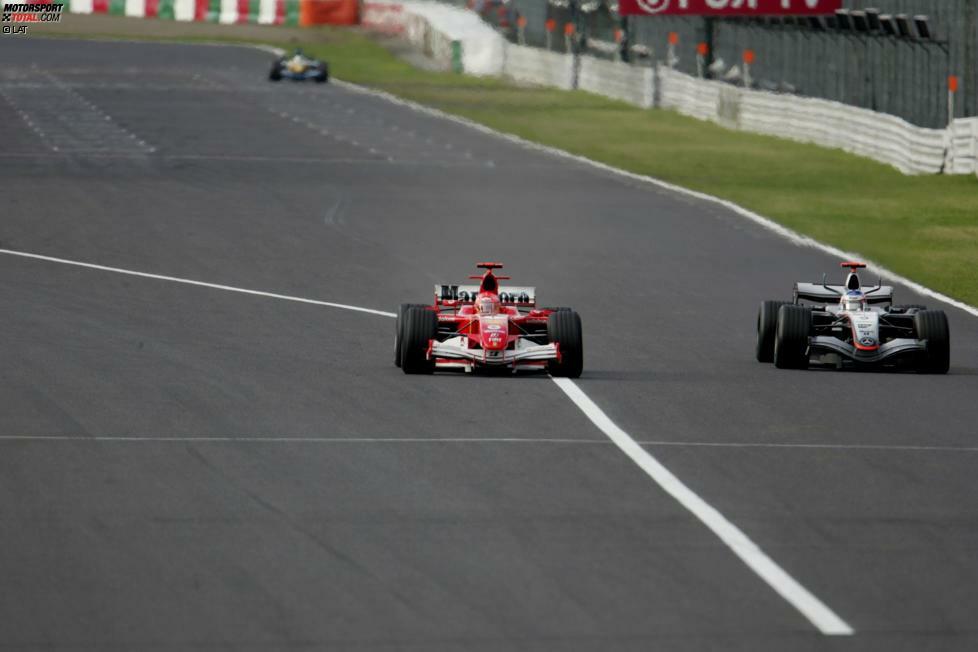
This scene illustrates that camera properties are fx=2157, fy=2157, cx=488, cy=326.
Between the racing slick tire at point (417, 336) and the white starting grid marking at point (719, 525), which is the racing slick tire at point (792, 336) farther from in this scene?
the racing slick tire at point (417, 336)

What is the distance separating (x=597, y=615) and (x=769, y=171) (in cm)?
3519

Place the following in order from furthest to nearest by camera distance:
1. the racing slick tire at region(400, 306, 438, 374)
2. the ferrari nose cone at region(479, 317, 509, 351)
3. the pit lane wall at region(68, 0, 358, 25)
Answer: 1. the pit lane wall at region(68, 0, 358, 25)
2. the racing slick tire at region(400, 306, 438, 374)
3. the ferrari nose cone at region(479, 317, 509, 351)

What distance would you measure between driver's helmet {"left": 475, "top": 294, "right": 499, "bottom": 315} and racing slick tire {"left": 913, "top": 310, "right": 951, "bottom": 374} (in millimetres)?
3601

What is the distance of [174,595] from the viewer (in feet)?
32.0

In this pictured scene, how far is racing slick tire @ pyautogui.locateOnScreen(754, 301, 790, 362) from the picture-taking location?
1834cm

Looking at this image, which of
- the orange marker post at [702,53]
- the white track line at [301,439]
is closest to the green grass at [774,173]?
the orange marker post at [702,53]

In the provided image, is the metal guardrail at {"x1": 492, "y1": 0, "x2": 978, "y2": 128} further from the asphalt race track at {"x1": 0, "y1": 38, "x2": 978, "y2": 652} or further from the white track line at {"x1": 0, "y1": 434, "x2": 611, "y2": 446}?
the white track line at {"x1": 0, "y1": 434, "x2": 611, "y2": 446}

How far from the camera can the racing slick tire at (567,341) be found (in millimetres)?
17062

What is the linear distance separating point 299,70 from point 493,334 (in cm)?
5736

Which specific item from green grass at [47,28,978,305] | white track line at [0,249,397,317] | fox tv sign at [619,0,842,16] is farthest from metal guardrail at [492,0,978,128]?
white track line at [0,249,397,317]

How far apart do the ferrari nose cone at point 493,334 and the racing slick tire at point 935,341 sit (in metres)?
3.61

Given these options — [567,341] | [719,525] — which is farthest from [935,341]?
[719,525]

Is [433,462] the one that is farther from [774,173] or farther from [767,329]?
[774,173]

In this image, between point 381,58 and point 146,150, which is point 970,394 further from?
point 381,58
